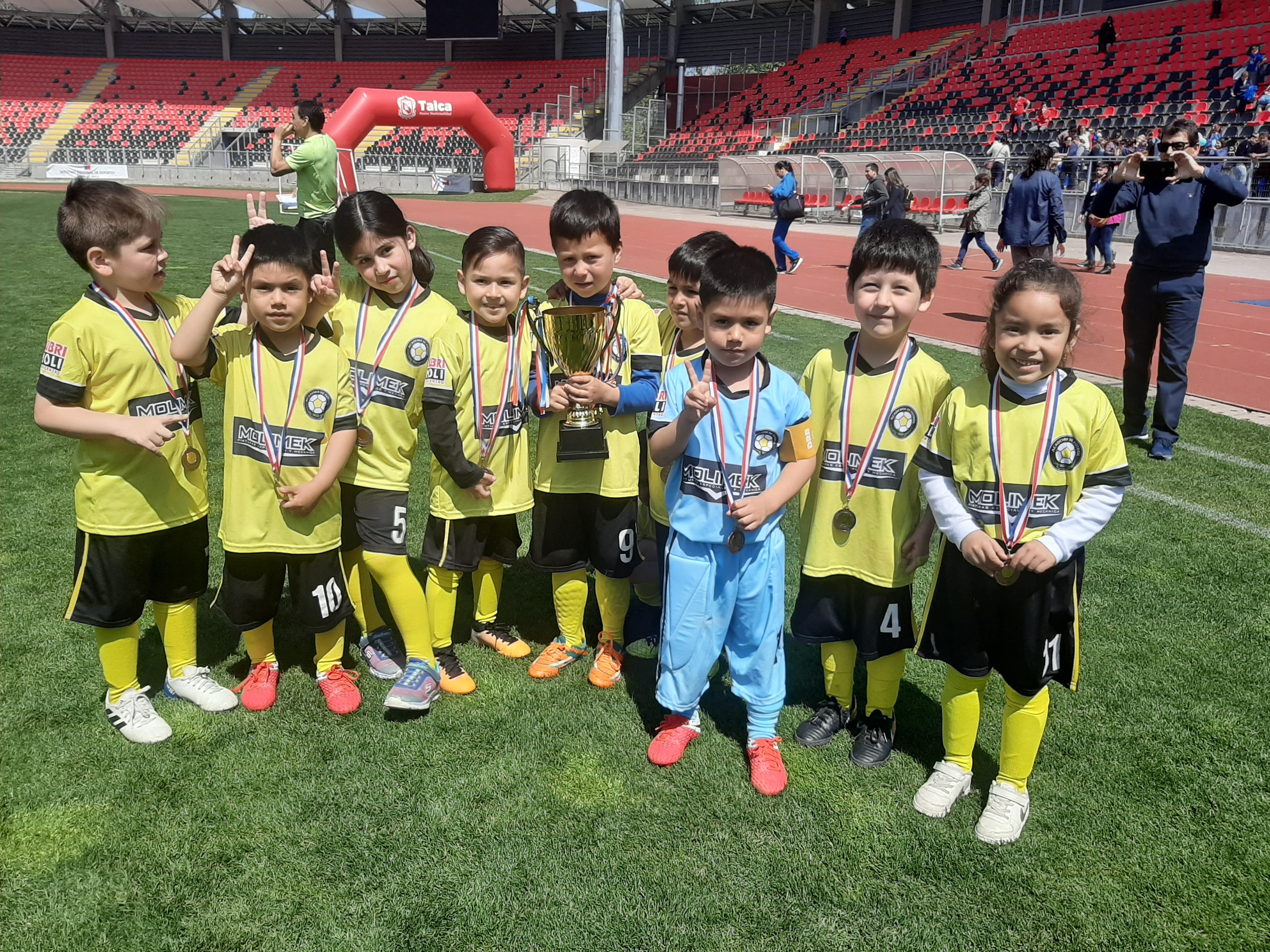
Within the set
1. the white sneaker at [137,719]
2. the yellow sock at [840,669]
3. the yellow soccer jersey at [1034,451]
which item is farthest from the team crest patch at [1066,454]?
the white sneaker at [137,719]

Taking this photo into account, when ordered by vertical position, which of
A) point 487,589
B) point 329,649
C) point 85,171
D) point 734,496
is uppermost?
point 85,171

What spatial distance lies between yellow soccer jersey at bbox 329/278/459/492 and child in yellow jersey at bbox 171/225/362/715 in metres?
0.17

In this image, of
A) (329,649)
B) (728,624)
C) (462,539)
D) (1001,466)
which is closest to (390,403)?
(462,539)

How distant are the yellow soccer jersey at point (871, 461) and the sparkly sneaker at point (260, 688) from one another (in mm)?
2008

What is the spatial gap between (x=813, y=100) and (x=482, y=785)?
4004cm

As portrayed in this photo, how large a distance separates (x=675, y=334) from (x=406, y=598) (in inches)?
56.0

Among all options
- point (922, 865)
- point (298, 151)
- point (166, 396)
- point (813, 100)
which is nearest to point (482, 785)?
point (922, 865)

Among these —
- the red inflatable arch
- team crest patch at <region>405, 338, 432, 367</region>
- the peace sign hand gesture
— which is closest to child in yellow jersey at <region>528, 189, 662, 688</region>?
team crest patch at <region>405, 338, 432, 367</region>

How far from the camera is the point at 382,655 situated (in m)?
3.41

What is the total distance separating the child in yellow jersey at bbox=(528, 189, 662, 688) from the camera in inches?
116

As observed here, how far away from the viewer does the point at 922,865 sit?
95.3 inches

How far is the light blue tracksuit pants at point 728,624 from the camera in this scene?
2.69 meters

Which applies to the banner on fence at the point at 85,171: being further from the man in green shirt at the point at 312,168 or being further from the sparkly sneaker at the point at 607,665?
the sparkly sneaker at the point at 607,665

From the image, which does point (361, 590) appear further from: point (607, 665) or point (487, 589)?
point (607, 665)
